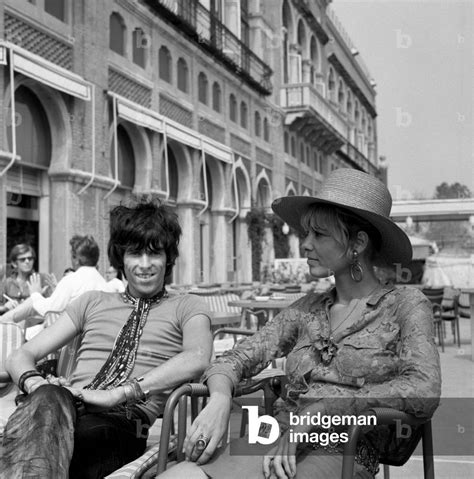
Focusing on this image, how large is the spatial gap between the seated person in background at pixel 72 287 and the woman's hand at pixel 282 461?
3034 mm

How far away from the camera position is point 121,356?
7.48 ft

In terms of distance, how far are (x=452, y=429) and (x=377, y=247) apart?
249cm

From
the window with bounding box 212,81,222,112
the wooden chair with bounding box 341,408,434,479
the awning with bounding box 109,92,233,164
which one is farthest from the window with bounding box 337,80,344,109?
the wooden chair with bounding box 341,408,434,479

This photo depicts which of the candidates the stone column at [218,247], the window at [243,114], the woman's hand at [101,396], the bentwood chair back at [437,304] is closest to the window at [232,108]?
the window at [243,114]

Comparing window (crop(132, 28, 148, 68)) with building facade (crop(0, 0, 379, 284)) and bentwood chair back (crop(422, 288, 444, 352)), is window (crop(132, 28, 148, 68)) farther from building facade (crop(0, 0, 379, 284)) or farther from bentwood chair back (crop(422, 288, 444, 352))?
bentwood chair back (crop(422, 288, 444, 352))

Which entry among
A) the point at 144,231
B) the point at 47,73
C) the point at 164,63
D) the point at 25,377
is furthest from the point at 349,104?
the point at 25,377

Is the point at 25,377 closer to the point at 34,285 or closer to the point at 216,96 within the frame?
the point at 34,285

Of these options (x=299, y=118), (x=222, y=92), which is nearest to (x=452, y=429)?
(x=222, y=92)

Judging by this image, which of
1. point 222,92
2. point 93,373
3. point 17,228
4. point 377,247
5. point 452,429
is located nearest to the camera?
point 377,247

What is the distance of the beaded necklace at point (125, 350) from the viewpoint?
2221 millimetres

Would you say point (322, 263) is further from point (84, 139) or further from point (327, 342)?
point (84, 139)

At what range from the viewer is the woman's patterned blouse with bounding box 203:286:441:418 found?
1.73 metres

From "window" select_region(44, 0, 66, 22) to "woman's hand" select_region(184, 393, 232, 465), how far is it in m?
10.3

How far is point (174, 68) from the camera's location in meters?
15.4
